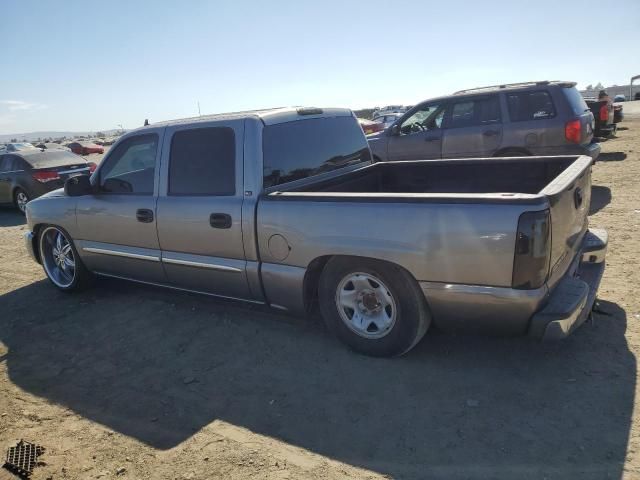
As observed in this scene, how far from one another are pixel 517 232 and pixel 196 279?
8.86 ft

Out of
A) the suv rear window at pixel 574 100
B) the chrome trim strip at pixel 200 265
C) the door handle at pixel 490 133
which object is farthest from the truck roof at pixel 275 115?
the suv rear window at pixel 574 100

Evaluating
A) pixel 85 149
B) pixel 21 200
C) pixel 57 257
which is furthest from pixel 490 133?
pixel 85 149

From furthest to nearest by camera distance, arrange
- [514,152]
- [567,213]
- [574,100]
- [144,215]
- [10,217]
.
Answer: [10,217]
[514,152]
[574,100]
[144,215]
[567,213]

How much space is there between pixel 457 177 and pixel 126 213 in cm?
312

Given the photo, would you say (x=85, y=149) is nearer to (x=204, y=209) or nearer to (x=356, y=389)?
(x=204, y=209)

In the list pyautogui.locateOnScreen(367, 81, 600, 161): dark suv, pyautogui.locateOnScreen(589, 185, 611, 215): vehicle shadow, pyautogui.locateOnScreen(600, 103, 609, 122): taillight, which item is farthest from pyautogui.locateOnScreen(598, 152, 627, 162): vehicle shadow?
pyautogui.locateOnScreen(367, 81, 600, 161): dark suv

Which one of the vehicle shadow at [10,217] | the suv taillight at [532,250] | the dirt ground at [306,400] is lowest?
the dirt ground at [306,400]

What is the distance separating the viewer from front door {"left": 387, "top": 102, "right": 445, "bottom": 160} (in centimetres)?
870

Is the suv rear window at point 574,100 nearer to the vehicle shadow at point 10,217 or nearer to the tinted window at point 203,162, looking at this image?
the tinted window at point 203,162

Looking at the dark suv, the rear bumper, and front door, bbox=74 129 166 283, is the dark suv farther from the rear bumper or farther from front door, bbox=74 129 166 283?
front door, bbox=74 129 166 283

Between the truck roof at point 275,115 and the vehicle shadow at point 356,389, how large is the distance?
174cm

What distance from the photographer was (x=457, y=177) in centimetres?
461

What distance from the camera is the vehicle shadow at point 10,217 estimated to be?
35.5ft

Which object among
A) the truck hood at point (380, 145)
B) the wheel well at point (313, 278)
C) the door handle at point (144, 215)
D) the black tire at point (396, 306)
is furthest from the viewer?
the truck hood at point (380, 145)
